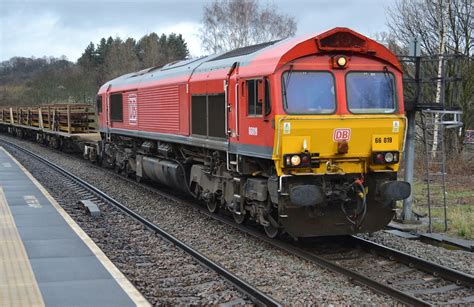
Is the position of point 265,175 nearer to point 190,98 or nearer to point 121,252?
point 121,252

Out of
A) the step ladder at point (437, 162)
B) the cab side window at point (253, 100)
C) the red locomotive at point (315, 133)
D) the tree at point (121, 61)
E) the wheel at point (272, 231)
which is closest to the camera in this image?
the red locomotive at point (315, 133)

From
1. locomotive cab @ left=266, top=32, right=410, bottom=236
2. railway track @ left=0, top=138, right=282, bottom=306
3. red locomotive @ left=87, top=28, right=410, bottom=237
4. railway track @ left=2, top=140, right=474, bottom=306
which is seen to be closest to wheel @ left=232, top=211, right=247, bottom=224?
red locomotive @ left=87, top=28, right=410, bottom=237

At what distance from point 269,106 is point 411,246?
3327 mm

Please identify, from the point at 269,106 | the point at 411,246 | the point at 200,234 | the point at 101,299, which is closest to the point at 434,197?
the point at 411,246

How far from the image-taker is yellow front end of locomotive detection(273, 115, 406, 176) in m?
8.58

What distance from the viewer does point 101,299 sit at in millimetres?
6172

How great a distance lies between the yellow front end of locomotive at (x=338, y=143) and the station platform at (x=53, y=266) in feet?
9.81

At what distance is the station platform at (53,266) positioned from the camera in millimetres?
6195

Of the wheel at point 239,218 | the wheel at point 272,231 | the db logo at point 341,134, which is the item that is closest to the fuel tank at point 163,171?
the wheel at point 239,218

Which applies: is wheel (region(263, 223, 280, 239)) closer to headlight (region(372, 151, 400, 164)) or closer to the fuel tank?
headlight (region(372, 151, 400, 164))

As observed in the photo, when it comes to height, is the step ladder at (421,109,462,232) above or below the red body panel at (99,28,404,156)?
below

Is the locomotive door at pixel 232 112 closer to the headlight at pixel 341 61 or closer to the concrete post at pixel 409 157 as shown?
the headlight at pixel 341 61

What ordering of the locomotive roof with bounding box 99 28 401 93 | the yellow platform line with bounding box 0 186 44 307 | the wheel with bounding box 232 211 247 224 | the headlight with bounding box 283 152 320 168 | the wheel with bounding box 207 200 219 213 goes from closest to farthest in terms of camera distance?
1. the yellow platform line with bounding box 0 186 44 307
2. the headlight with bounding box 283 152 320 168
3. the locomotive roof with bounding box 99 28 401 93
4. the wheel with bounding box 232 211 247 224
5. the wheel with bounding box 207 200 219 213

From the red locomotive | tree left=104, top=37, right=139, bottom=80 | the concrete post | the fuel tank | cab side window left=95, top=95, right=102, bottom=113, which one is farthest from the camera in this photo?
tree left=104, top=37, right=139, bottom=80
